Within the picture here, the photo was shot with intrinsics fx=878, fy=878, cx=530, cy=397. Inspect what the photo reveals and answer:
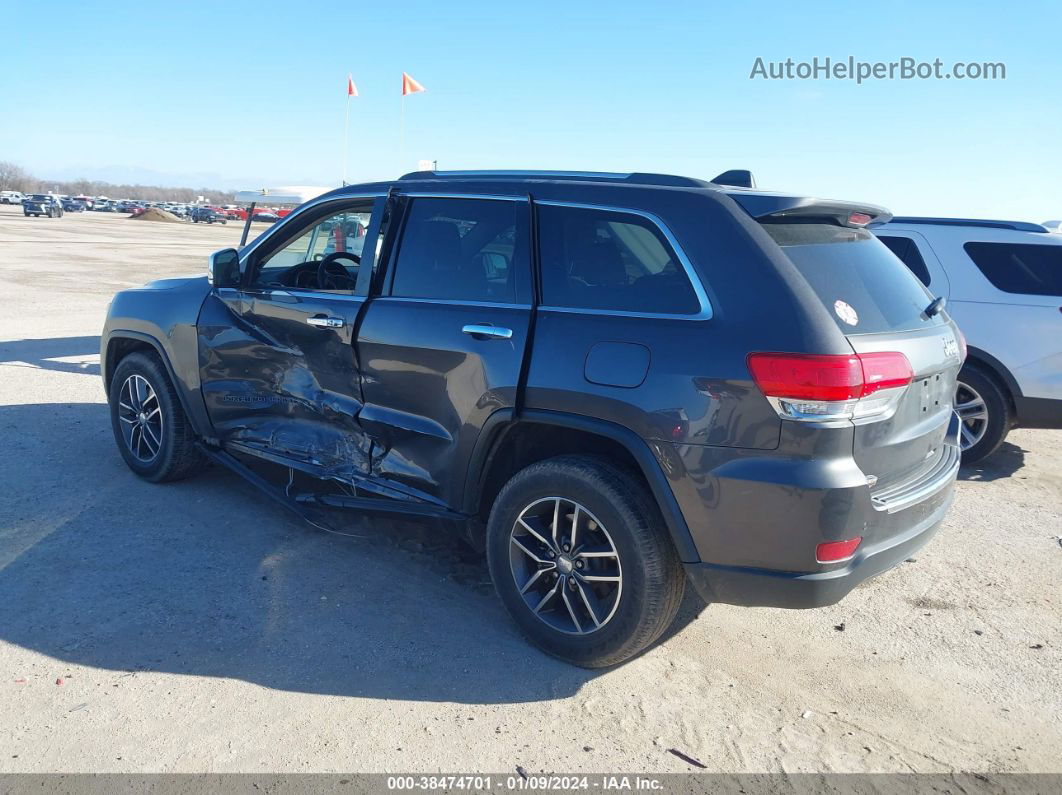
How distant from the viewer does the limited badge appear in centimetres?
327

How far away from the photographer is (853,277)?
139 inches

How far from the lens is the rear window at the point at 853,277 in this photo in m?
3.33

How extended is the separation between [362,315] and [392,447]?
67cm

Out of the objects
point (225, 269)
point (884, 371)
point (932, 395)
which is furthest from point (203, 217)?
point (884, 371)

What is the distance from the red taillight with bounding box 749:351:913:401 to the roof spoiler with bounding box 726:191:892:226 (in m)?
0.64

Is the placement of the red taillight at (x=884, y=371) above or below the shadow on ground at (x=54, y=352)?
above

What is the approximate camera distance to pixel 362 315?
14.2ft

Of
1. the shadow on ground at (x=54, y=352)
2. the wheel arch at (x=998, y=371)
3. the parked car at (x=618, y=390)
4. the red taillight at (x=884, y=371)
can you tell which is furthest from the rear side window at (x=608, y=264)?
the shadow on ground at (x=54, y=352)

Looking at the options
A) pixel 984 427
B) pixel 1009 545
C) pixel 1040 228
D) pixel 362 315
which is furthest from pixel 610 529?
pixel 1040 228

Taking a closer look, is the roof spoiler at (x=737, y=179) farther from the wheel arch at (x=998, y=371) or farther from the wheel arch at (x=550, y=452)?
the wheel arch at (x=998, y=371)

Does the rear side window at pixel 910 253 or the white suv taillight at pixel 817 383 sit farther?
the rear side window at pixel 910 253

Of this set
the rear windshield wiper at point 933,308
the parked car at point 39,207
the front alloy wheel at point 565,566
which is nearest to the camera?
the front alloy wheel at point 565,566

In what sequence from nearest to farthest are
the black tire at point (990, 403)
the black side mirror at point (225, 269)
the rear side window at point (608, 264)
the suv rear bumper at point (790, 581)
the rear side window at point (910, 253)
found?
the suv rear bumper at point (790, 581)
the rear side window at point (608, 264)
the black side mirror at point (225, 269)
the black tire at point (990, 403)
the rear side window at point (910, 253)

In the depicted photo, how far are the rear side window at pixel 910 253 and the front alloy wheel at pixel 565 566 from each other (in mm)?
4519
